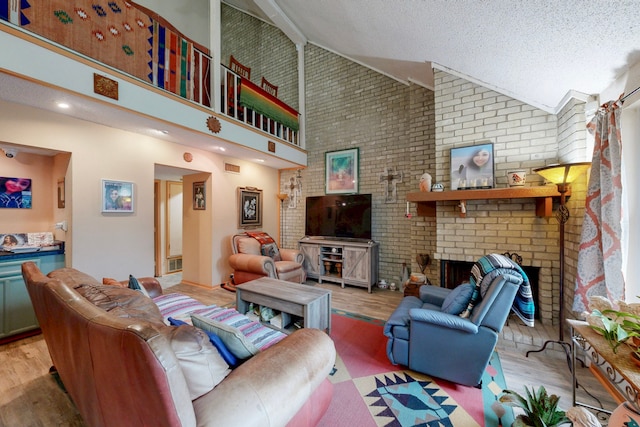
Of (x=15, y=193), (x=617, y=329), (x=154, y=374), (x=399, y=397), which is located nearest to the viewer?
(x=154, y=374)

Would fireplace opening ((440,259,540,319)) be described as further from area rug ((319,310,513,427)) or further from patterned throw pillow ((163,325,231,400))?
patterned throw pillow ((163,325,231,400))

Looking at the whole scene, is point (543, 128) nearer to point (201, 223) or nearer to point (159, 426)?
point (159, 426)

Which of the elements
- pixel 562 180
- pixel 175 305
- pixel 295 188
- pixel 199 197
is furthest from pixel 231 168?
pixel 562 180

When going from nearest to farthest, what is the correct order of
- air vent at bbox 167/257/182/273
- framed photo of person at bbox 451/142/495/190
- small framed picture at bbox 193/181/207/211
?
framed photo of person at bbox 451/142/495/190 < small framed picture at bbox 193/181/207/211 < air vent at bbox 167/257/182/273

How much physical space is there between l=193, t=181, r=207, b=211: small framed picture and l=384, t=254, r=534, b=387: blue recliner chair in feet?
11.7

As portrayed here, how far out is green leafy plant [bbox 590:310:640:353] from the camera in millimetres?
1211

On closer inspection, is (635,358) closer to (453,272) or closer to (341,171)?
(453,272)

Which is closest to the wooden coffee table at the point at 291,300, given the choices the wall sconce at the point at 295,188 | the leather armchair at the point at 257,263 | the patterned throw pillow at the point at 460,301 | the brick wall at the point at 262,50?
the leather armchair at the point at 257,263

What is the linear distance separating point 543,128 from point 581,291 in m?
1.71

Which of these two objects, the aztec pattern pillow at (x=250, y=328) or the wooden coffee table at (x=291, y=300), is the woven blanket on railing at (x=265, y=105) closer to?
the wooden coffee table at (x=291, y=300)

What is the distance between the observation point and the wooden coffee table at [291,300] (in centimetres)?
228

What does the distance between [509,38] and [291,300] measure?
2.82m

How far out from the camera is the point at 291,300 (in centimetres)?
231

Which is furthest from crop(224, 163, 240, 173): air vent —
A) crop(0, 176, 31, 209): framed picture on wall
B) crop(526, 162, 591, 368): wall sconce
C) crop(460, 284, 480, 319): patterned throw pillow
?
crop(526, 162, 591, 368): wall sconce
